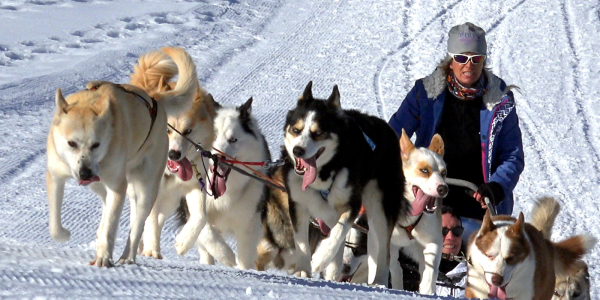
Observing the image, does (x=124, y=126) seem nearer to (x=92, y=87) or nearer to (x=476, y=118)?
(x=92, y=87)

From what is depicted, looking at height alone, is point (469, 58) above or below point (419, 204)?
above

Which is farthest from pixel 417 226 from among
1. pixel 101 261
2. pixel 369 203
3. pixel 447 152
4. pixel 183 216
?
pixel 101 261

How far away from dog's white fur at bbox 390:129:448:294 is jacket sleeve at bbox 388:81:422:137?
41cm

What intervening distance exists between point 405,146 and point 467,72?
63 centimetres

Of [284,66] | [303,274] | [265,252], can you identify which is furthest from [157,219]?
[284,66]

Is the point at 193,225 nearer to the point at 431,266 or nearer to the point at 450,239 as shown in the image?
the point at 431,266

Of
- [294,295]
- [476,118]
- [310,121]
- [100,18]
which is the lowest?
[100,18]

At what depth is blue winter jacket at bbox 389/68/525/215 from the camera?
5336 millimetres

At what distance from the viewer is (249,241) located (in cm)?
575

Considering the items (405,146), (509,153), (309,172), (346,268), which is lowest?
(346,268)

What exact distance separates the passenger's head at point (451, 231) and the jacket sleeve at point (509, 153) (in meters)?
0.35

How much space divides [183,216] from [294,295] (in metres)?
2.69

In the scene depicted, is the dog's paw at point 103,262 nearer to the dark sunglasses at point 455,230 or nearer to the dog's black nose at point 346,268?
the dog's black nose at point 346,268

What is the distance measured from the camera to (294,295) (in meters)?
3.28
